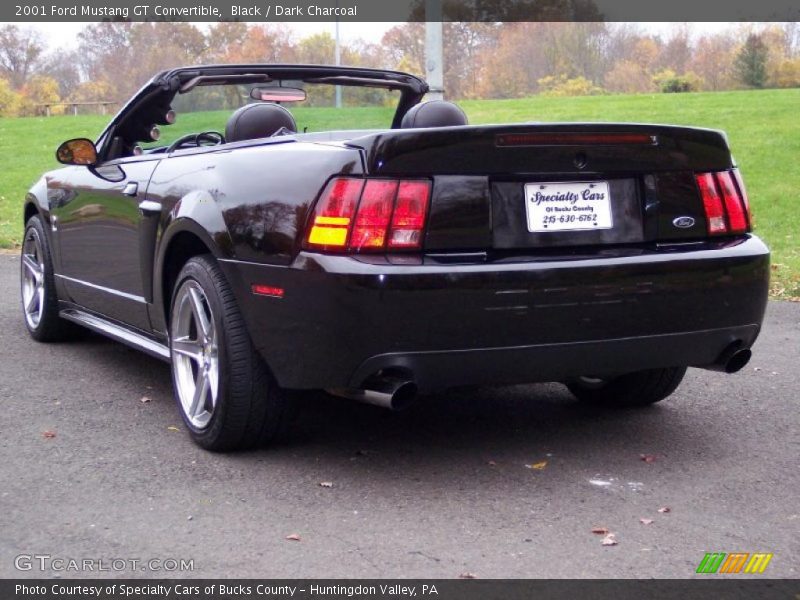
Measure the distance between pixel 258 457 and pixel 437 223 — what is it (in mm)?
1249

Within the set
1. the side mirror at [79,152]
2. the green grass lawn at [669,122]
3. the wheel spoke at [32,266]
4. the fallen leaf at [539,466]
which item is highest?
the side mirror at [79,152]

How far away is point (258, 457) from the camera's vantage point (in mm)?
4527

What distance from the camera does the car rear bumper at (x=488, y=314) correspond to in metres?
3.90

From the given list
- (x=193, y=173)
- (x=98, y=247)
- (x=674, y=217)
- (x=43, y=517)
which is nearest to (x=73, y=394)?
(x=98, y=247)

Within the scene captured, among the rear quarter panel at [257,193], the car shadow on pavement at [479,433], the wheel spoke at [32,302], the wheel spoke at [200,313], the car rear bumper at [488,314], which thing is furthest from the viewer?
the wheel spoke at [32,302]

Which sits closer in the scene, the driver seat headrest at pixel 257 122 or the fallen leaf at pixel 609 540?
the fallen leaf at pixel 609 540

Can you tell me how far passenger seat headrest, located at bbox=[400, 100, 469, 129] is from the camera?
5.27 m

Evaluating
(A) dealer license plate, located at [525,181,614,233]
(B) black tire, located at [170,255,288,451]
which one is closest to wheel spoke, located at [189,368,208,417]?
(B) black tire, located at [170,255,288,451]

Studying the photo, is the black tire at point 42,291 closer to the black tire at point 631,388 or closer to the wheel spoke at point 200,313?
the wheel spoke at point 200,313

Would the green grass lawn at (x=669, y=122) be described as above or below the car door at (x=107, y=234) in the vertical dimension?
below

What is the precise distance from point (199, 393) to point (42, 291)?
255 centimetres

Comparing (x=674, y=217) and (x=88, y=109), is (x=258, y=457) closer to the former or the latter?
(x=674, y=217)

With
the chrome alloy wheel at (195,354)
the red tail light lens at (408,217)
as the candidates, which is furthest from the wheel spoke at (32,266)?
the red tail light lens at (408,217)

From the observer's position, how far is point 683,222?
174 inches
